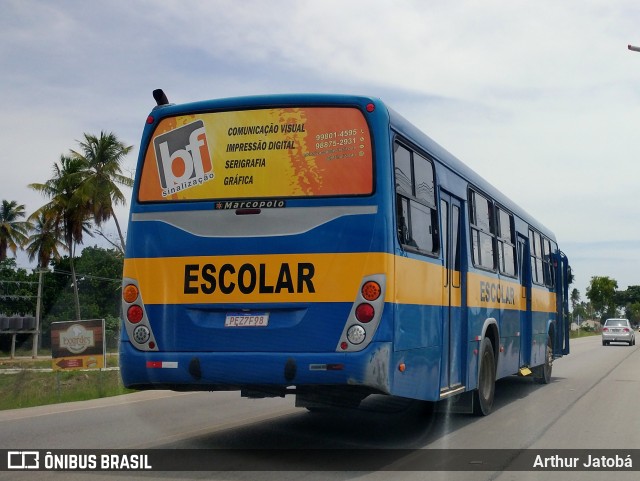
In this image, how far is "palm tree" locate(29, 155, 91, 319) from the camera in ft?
163

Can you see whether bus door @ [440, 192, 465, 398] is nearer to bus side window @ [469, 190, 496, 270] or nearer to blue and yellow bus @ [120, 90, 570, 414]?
blue and yellow bus @ [120, 90, 570, 414]

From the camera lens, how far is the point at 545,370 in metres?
17.8

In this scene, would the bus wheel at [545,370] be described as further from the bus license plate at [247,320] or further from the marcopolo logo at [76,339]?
the marcopolo logo at [76,339]

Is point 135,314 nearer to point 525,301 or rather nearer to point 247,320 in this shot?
point 247,320

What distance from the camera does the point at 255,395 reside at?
872 centimetres

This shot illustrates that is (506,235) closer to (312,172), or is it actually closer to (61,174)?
(312,172)

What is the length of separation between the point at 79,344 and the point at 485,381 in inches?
556

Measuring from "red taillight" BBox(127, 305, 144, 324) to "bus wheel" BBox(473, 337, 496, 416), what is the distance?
4.89 m

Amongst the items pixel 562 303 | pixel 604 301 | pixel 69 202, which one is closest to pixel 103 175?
pixel 69 202

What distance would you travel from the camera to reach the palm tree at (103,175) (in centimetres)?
4866

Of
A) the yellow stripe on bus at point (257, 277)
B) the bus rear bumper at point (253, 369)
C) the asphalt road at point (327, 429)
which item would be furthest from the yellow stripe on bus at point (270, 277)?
the asphalt road at point (327, 429)

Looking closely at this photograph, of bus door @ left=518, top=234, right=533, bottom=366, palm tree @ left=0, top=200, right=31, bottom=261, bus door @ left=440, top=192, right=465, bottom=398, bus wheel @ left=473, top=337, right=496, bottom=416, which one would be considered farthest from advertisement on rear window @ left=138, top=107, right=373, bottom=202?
palm tree @ left=0, top=200, right=31, bottom=261

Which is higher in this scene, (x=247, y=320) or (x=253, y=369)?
(x=247, y=320)

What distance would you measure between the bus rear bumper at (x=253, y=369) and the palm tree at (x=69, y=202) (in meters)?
41.9
